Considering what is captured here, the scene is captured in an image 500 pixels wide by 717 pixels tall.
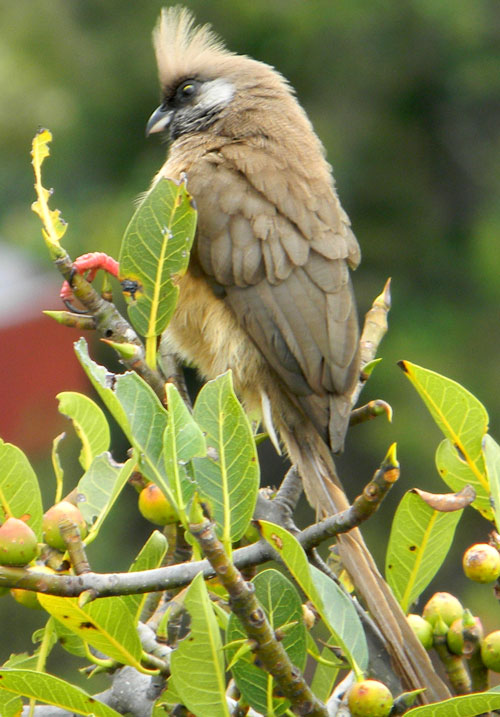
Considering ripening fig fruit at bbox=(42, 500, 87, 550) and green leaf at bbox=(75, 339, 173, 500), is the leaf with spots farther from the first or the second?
ripening fig fruit at bbox=(42, 500, 87, 550)

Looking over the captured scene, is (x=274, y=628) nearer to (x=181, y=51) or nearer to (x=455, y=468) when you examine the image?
(x=455, y=468)

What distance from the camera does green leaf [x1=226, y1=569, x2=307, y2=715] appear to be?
1.66 m

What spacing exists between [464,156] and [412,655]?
9.84 metres

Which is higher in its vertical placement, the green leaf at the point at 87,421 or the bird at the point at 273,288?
the bird at the point at 273,288

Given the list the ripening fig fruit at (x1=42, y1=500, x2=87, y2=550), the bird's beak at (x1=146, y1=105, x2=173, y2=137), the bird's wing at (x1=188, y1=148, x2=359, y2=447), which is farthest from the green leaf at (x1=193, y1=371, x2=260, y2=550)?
the bird's beak at (x1=146, y1=105, x2=173, y2=137)

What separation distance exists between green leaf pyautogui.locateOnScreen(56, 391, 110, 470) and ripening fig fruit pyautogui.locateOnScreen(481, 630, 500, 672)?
78cm

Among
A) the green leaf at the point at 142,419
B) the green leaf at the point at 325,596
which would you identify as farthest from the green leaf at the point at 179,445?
the green leaf at the point at 325,596

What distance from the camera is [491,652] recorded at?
176cm

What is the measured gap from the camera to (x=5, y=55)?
939cm

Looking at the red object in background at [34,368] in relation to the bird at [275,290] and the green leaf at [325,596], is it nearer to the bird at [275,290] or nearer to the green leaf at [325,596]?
the bird at [275,290]

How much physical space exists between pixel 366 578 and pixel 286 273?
1271 millimetres

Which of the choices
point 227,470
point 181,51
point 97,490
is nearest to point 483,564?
point 227,470

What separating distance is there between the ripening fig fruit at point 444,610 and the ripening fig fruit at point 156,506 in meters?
0.51

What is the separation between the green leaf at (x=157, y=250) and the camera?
2.01m
